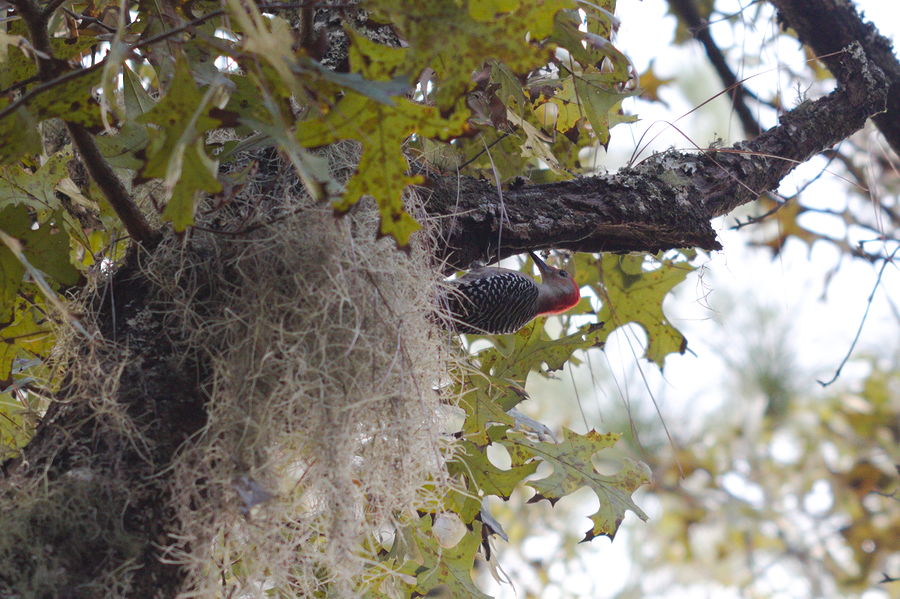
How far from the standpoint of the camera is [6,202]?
5.29ft

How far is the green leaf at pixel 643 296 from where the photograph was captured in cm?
233

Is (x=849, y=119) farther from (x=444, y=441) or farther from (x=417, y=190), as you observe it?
(x=444, y=441)

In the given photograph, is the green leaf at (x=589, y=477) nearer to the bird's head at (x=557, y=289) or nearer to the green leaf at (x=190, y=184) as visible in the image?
the bird's head at (x=557, y=289)

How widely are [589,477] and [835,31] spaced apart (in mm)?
1517

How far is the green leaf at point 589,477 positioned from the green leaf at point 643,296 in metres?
0.53

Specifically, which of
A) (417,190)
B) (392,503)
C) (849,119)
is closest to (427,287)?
(417,190)

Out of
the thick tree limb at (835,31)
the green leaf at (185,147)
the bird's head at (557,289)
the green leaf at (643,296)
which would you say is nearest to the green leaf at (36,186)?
the green leaf at (185,147)

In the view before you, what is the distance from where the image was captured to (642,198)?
1820 millimetres

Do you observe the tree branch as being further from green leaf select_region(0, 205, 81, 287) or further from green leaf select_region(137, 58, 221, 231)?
green leaf select_region(137, 58, 221, 231)

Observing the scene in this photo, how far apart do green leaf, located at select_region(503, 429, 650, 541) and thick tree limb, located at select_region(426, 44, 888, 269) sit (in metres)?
0.46

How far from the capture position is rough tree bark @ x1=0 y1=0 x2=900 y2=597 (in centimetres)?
116

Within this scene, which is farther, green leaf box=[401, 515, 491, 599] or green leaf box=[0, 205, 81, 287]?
green leaf box=[401, 515, 491, 599]

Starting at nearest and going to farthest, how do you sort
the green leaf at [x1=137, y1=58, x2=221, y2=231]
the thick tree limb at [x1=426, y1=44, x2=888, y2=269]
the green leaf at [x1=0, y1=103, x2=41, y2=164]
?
the green leaf at [x1=137, y1=58, x2=221, y2=231] → the green leaf at [x1=0, y1=103, x2=41, y2=164] → the thick tree limb at [x1=426, y1=44, x2=888, y2=269]

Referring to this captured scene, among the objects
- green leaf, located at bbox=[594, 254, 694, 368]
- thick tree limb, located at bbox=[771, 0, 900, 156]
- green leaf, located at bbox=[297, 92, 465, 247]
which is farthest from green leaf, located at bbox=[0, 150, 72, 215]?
thick tree limb, located at bbox=[771, 0, 900, 156]
